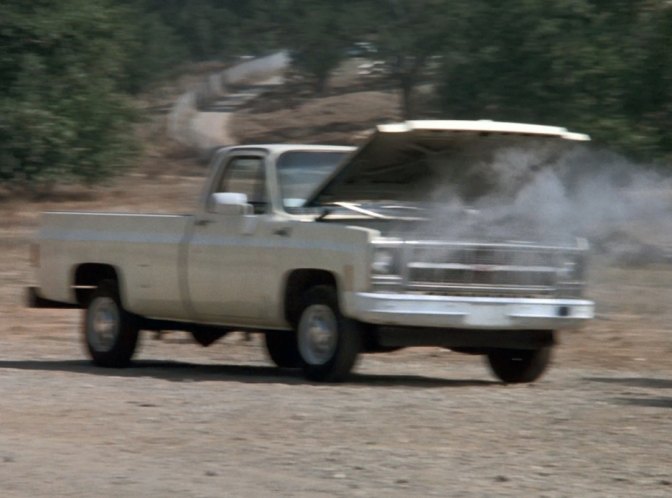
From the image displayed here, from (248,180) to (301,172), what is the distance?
0.56 meters

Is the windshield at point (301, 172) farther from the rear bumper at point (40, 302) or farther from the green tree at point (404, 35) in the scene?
the green tree at point (404, 35)

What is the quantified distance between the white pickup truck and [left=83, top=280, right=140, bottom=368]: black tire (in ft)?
0.05

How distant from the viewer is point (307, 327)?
12.0 metres

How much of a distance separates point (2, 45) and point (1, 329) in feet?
54.9

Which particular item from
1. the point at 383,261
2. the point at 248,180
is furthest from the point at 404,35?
Answer: the point at 383,261

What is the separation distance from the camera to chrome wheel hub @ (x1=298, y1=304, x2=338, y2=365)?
38.5 feet

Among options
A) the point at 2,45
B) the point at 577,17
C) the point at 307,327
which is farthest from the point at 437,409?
the point at 2,45

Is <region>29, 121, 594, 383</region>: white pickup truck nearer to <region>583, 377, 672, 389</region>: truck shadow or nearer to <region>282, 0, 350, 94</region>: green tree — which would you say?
<region>583, 377, 672, 389</region>: truck shadow

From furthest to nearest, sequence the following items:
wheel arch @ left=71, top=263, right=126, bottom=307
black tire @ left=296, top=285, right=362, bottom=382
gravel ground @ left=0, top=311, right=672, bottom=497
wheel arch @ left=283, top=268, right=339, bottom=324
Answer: wheel arch @ left=71, top=263, right=126, bottom=307 → wheel arch @ left=283, top=268, right=339, bottom=324 → black tire @ left=296, top=285, right=362, bottom=382 → gravel ground @ left=0, top=311, right=672, bottom=497

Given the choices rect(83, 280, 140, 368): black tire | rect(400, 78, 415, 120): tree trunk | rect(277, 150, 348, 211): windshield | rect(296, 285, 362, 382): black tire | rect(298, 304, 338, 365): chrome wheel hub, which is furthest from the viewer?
rect(400, 78, 415, 120): tree trunk

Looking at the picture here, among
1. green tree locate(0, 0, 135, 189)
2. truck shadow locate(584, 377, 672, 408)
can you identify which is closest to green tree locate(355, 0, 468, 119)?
green tree locate(0, 0, 135, 189)

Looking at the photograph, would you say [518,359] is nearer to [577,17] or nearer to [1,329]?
[1,329]

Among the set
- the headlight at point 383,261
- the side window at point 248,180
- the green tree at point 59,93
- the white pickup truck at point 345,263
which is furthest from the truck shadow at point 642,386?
the green tree at point 59,93

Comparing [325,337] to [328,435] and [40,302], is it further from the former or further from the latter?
[40,302]
